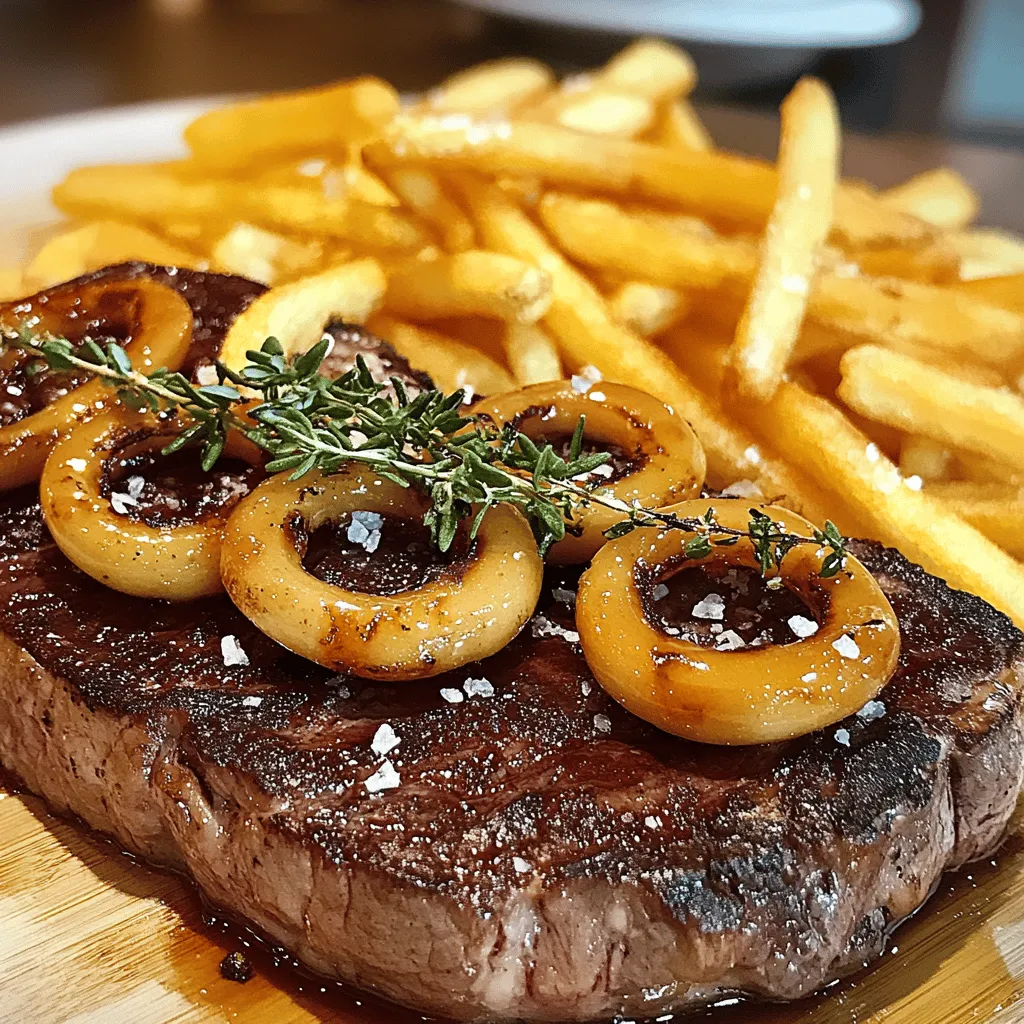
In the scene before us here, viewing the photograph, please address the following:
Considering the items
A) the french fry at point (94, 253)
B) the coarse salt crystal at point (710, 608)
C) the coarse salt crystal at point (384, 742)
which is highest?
the french fry at point (94, 253)

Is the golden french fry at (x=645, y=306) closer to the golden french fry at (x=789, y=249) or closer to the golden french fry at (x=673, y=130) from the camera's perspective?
the golden french fry at (x=789, y=249)

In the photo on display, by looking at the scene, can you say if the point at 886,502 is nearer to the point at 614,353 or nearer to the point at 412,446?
the point at 614,353

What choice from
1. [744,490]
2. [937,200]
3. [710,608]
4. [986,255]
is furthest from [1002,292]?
[710,608]

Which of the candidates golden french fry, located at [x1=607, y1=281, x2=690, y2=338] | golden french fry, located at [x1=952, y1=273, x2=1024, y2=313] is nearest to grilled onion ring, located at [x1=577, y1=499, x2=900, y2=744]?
golden french fry, located at [x1=607, y1=281, x2=690, y2=338]

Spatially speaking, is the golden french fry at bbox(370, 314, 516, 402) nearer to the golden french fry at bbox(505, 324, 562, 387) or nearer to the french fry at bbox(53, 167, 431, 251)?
the golden french fry at bbox(505, 324, 562, 387)

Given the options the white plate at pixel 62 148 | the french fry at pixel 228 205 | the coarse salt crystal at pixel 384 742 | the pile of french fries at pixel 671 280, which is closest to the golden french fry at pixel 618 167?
the pile of french fries at pixel 671 280

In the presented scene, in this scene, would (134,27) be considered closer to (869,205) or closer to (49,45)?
(49,45)

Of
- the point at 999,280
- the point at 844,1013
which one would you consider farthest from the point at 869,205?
the point at 844,1013
